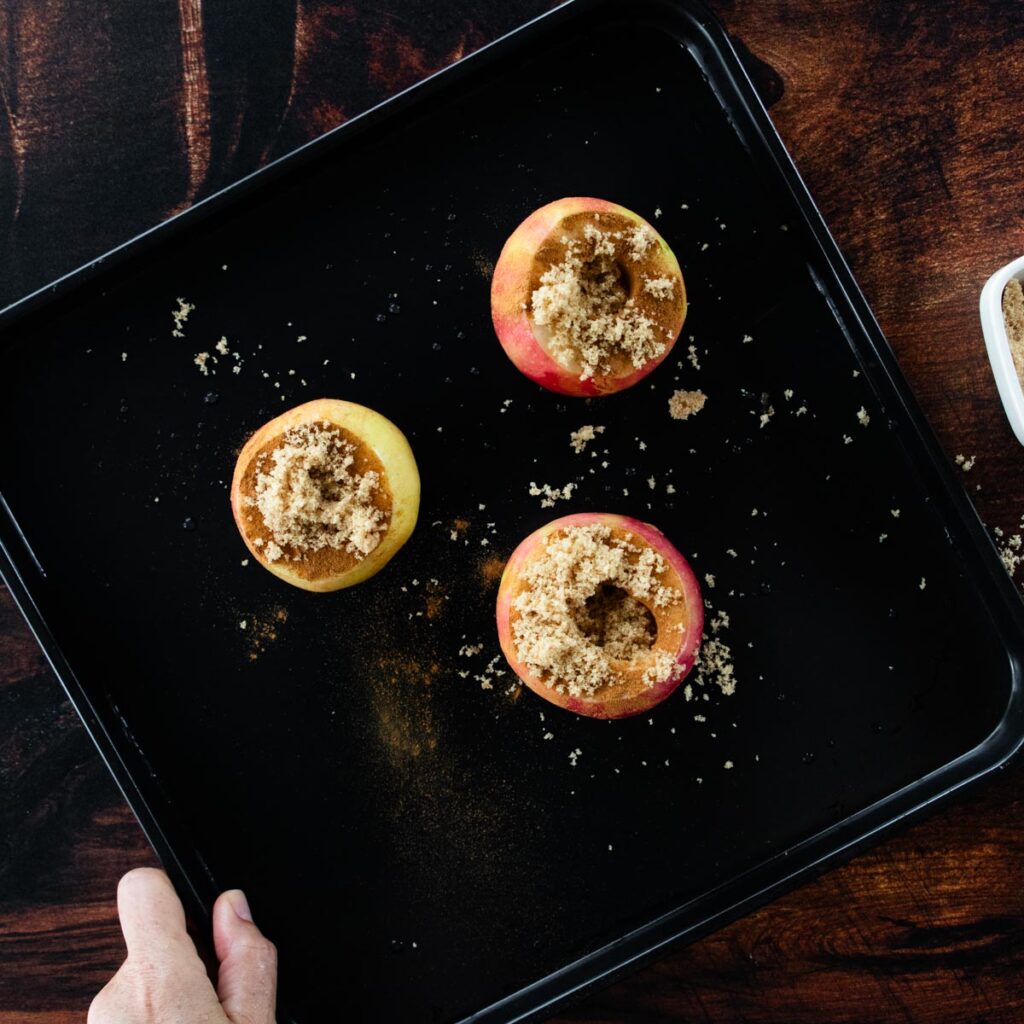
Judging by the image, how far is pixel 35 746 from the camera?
171 centimetres

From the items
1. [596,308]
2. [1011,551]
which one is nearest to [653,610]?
[596,308]

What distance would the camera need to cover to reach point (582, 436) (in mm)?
1714

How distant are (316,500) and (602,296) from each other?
62 centimetres

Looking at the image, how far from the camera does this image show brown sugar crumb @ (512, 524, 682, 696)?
58.9 inches

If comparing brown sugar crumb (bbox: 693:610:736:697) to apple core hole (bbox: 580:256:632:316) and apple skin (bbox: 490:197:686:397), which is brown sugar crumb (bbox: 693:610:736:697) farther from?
apple core hole (bbox: 580:256:632:316)

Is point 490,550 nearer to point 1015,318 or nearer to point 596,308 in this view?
point 596,308

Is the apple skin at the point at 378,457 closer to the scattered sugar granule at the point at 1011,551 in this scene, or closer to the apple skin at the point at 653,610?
the apple skin at the point at 653,610

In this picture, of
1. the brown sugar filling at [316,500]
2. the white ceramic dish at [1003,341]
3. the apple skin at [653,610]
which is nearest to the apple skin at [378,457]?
the brown sugar filling at [316,500]

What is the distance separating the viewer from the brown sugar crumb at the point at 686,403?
67.6 inches

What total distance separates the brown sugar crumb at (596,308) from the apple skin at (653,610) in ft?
0.91

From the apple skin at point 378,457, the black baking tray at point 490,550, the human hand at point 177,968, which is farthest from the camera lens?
the black baking tray at point 490,550

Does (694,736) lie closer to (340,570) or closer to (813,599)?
(813,599)

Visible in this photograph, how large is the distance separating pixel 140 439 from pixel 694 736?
1210 mm

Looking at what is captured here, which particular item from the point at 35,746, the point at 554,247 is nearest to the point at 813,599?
the point at 554,247
